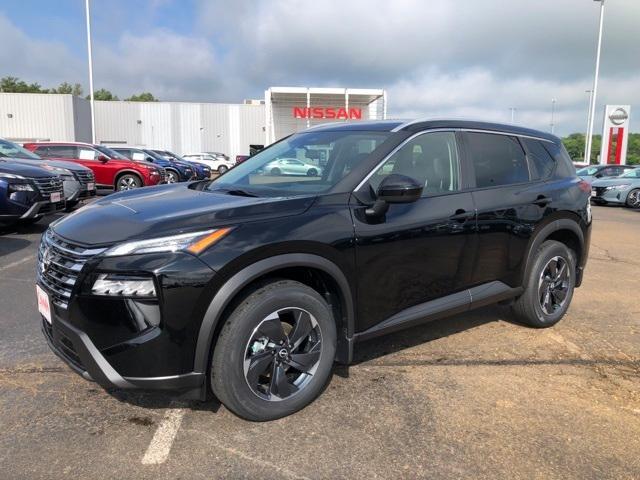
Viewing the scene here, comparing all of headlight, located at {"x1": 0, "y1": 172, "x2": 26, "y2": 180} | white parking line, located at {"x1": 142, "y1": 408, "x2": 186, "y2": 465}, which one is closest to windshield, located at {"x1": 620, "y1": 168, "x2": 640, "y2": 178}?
headlight, located at {"x1": 0, "y1": 172, "x2": 26, "y2": 180}

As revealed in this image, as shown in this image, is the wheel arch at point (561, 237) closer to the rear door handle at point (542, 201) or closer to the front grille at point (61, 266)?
the rear door handle at point (542, 201)

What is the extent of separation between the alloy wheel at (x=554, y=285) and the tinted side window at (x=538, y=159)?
2.43ft

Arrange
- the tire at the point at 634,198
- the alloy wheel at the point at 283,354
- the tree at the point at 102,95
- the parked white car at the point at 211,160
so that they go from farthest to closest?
the tree at the point at 102,95 → the parked white car at the point at 211,160 → the tire at the point at 634,198 → the alloy wheel at the point at 283,354

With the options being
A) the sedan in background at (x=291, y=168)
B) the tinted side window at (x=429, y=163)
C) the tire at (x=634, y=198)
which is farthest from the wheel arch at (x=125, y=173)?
the tire at (x=634, y=198)

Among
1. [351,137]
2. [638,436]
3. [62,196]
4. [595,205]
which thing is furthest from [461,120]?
[595,205]

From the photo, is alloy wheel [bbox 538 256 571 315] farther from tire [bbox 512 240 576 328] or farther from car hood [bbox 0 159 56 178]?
car hood [bbox 0 159 56 178]

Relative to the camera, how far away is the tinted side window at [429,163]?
351cm

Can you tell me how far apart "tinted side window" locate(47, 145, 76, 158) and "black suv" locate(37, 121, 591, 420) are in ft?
43.4

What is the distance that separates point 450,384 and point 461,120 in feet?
6.41

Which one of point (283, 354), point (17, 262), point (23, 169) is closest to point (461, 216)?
point (283, 354)

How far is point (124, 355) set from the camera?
2.59m

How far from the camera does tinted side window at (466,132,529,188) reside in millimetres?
3986

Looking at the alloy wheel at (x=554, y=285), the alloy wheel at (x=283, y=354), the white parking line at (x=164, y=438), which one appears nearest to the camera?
the white parking line at (x=164, y=438)

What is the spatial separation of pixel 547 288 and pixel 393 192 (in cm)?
227
